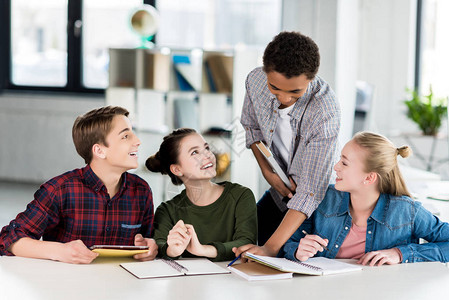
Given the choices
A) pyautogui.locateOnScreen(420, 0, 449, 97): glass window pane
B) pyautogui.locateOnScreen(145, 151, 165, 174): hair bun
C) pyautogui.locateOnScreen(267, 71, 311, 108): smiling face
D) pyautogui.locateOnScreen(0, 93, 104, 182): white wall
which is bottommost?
pyautogui.locateOnScreen(0, 93, 104, 182): white wall

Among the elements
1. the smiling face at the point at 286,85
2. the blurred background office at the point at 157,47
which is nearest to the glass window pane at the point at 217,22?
the blurred background office at the point at 157,47

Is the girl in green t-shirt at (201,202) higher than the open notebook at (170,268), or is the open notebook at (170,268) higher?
the girl in green t-shirt at (201,202)

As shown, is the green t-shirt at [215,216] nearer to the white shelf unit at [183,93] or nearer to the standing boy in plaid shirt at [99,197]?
the standing boy in plaid shirt at [99,197]

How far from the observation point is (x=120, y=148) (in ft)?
7.14

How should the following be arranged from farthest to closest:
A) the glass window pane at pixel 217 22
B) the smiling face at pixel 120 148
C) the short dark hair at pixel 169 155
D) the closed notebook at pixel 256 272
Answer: the glass window pane at pixel 217 22 < the short dark hair at pixel 169 155 < the smiling face at pixel 120 148 < the closed notebook at pixel 256 272

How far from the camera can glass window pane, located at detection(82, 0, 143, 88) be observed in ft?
22.3

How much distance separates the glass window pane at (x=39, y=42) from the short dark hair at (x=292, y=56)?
17.8 ft

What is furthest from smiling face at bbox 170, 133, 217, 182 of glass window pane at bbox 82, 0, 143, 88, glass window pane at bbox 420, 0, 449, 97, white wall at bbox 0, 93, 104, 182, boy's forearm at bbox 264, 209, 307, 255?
glass window pane at bbox 82, 0, 143, 88

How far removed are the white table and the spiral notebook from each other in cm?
2

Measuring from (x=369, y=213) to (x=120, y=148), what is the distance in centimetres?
87

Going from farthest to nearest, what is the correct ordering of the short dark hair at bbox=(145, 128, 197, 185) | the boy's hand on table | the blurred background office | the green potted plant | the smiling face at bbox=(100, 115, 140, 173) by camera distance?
the blurred background office
the green potted plant
the short dark hair at bbox=(145, 128, 197, 185)
the smiling face at bbox=(100, 115, 140, 173)
the boy's hand on table

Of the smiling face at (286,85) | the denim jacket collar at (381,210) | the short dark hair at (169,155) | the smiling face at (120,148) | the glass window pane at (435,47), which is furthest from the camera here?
the glass window pane at (435,47)

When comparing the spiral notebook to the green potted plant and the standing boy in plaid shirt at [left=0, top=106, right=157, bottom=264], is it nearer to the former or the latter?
the standing boy in plaid shirt at [left=0, top=106, right=157, bottom=264]

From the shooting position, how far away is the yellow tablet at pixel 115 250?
1823mm
